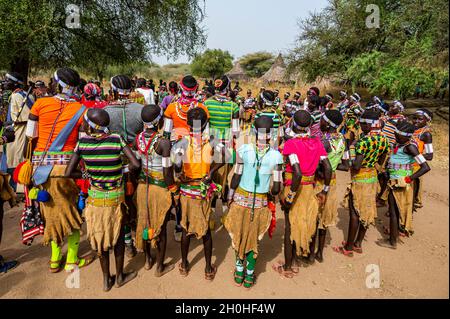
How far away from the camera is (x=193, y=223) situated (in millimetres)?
3240

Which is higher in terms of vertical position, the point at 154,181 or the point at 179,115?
the point at 179,115

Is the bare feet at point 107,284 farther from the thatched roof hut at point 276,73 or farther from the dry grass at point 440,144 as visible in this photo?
the thatched roof hut at point 276,73

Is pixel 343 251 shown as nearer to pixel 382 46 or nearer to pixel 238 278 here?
pixel 238 278

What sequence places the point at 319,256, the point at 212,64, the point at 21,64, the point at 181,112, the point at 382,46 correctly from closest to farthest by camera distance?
the point at 319,256 < the point at 181,112 < the point at 21,64 < the point at 382,46 < the point at 212,64

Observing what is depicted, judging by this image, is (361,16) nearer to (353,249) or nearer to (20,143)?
(353,249)

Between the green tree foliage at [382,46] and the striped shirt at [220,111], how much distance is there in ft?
21.1

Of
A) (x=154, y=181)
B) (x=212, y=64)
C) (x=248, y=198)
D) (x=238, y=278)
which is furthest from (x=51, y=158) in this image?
(x=212, y=64)

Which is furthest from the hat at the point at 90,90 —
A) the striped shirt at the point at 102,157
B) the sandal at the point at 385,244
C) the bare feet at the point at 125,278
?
the sandal at the point at 385,244

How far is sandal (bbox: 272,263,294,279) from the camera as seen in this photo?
3.66m

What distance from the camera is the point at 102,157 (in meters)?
2.83

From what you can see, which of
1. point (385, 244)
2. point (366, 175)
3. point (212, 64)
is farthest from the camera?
point (212, 64)

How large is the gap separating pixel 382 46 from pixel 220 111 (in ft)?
55.2

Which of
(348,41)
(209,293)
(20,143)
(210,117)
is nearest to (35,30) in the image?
(20,143)

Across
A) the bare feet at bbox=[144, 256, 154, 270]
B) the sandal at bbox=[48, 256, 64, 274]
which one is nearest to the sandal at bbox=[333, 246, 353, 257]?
the bare feet at bbox=[144, 256, 154, 270]
